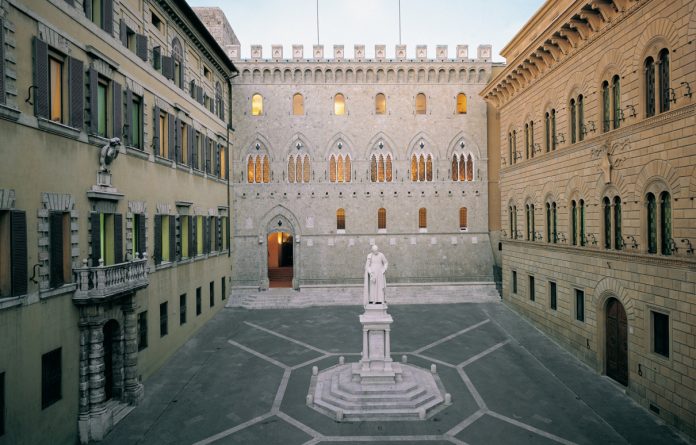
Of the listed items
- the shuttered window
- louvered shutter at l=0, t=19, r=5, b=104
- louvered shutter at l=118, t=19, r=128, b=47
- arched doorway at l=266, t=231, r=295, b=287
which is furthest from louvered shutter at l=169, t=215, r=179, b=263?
arched doorway at l=266, t=231, r=295, b=287

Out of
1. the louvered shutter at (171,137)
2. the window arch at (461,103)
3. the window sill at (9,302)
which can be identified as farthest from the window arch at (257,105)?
the window sill at (9,302)

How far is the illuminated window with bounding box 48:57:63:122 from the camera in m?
11.8

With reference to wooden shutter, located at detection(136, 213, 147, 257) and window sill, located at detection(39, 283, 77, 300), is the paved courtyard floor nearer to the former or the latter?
window sill, located at detection(39, 283, 77, 300)

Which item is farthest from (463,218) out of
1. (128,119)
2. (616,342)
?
(128,119)

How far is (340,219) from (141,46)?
1857cm

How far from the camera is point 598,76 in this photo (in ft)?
55.1

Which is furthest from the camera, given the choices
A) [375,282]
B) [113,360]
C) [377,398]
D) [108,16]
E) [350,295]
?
[350,295]

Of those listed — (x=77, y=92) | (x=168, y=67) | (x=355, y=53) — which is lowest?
(x=77, y=92)

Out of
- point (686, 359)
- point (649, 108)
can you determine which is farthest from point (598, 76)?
point (686, 359)

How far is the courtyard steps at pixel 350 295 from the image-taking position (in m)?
29.9

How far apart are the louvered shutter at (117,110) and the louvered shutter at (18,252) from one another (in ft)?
17.6

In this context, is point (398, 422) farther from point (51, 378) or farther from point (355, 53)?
point (355, 53)

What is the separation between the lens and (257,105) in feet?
105

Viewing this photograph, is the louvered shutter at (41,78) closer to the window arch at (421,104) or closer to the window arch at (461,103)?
the window arch at (421,104)
